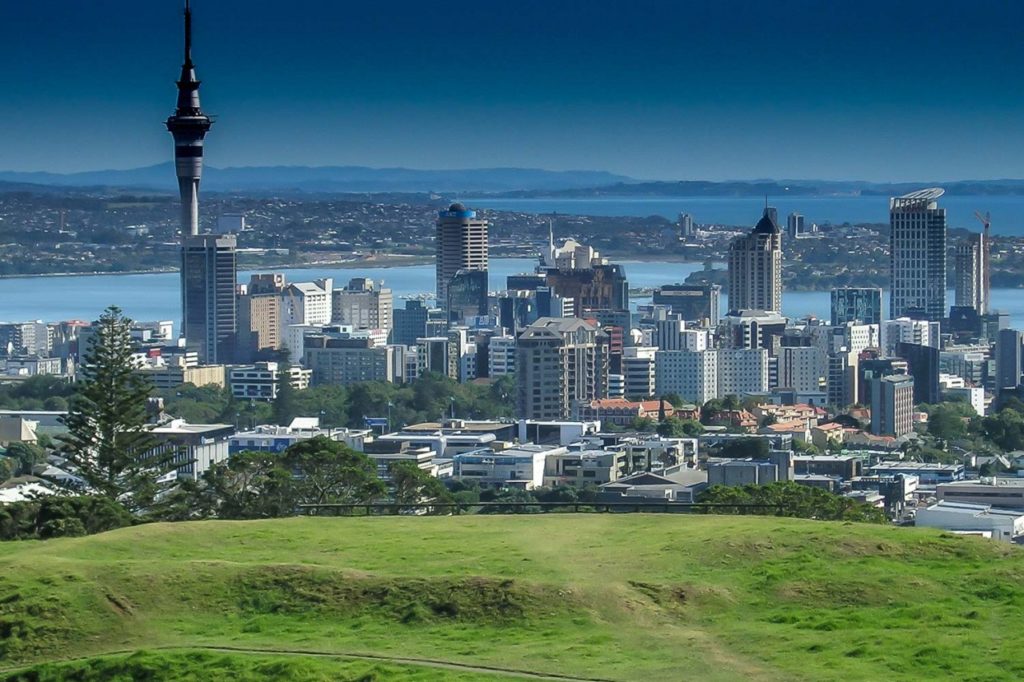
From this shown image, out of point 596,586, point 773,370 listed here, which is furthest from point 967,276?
point 596,586

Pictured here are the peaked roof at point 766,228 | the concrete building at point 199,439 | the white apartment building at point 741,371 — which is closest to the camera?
the concrete building at point 199,439

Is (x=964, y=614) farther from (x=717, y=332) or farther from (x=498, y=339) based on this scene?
(x=717, y=332)

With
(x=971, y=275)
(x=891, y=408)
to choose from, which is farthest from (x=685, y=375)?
(x=971, y=275)

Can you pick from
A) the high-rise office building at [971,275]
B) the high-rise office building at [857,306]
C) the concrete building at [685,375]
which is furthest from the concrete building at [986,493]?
the high-rise office building at [971,275]

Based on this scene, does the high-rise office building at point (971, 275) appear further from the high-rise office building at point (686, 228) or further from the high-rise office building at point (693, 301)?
the high-rise office building at point (686, 228)

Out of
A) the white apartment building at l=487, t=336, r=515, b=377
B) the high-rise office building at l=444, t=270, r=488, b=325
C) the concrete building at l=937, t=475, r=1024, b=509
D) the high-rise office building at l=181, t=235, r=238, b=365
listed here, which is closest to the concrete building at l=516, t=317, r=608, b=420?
the white apartment building at l=487, t=336, r=515, b=377

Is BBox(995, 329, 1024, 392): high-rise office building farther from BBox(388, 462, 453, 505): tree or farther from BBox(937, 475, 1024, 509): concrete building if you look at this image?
BBox(388, 462, 453, 505): tree
